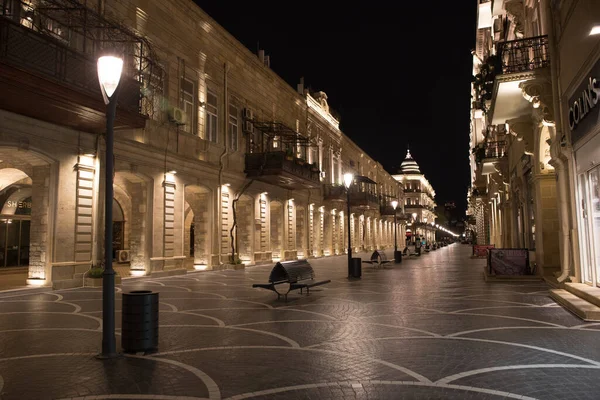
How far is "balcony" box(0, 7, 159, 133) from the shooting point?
12008 millimetres

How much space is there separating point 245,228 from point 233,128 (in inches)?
227

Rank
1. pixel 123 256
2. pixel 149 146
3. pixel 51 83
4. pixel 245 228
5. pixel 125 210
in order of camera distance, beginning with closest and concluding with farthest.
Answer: pixel 51 83 → pixel 149 146 → pixel 123 256 → pixel 245 228 → pixel 125 210

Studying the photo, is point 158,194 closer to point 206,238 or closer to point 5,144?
point 206,238

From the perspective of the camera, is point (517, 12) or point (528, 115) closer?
point (528, 115)

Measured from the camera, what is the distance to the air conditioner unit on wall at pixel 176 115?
20734 mm

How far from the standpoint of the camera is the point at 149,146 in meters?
19.5

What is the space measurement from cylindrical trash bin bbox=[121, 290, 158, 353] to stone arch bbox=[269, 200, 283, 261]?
24897 mm

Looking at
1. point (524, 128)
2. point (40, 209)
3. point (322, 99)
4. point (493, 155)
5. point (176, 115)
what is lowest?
point (40, 209)

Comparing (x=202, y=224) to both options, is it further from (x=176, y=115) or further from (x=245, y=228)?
(x=176, y=115)

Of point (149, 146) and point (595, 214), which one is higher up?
point (149, 146)

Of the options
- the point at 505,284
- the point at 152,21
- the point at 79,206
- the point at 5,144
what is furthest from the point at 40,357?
the point at 152,21

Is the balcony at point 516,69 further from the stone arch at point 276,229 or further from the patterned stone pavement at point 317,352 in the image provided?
the stone arch at point 276,229

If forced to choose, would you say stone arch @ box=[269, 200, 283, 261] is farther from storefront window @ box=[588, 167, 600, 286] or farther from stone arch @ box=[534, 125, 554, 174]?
storefront window @ box=[588, 167, 600, 286]

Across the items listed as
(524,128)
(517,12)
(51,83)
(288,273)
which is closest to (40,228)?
(51,83)
